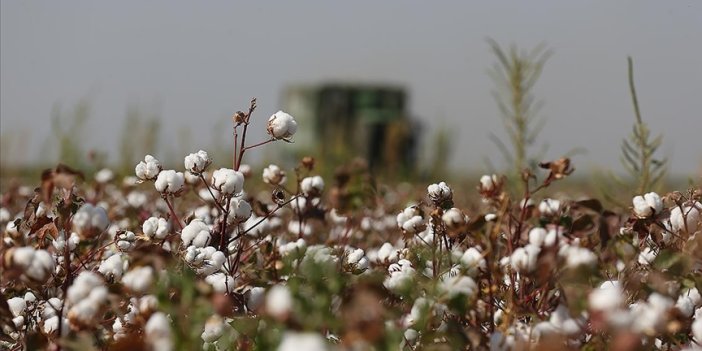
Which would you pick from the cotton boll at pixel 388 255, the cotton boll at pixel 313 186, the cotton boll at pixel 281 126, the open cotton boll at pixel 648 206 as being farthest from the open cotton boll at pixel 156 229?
the open cotton boll at pixel 648 206

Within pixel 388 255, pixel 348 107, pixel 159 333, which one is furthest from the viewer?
pixel 348 107

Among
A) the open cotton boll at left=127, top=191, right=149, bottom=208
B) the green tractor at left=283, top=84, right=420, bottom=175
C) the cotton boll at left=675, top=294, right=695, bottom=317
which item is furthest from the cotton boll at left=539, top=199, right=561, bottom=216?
the green tractor at left=283, top=84, right=420, bottom=175

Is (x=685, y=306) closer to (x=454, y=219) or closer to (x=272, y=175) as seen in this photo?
(x=454, y=219)

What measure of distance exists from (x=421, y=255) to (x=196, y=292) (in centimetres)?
58

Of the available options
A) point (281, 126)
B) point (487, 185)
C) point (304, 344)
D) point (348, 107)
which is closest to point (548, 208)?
point (487, 185)

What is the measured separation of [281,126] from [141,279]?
52 cm

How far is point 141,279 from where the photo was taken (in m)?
0.87

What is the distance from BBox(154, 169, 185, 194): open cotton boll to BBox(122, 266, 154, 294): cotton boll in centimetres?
46

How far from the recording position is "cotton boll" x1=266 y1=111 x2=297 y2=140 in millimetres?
1341

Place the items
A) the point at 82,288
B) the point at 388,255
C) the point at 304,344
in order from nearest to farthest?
the point at 304,344, the point at 82,288, the point at 388,255

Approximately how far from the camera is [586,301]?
841 mm

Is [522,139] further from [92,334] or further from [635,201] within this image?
[92,334]

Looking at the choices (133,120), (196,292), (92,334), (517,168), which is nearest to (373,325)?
(196,292)

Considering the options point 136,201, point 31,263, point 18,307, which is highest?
point 31,263
